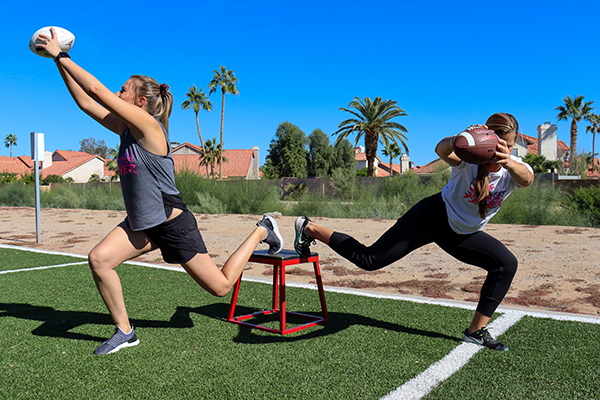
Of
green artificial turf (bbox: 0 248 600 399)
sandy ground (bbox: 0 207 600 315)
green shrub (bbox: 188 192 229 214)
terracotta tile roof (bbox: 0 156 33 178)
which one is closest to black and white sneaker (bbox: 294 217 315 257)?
green artificial turf (bbox: 0 248 600 399)

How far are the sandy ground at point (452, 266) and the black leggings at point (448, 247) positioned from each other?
72.3 inches

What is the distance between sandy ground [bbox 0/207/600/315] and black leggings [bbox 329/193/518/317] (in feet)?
6.02

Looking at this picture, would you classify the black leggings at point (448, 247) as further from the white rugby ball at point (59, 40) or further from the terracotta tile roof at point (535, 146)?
the terracotta tile roof at point (535, 146)

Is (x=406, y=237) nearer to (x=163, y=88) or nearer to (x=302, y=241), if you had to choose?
(x=302, y=241)

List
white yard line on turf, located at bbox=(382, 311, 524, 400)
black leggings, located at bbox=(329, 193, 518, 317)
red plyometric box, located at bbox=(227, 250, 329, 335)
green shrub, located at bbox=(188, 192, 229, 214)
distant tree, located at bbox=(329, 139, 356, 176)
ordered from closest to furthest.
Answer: white yard line on turf, located at bbox=(382, 311, 524, 400) < black leggings, located at bbox=(329, 193, 518, 317) < red plyometric box, located at bbox=(227, 250, 329, 335) < green shrub, located at bbox=(188, 192, 229, 214) < distant tree, located at bbox=(329, 139, 356, 176)

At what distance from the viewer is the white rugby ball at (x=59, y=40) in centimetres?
319

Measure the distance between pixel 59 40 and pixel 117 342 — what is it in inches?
86.1

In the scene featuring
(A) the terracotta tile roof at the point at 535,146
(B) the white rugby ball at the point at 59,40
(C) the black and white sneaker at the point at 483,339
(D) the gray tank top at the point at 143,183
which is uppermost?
(A) the terracotta tile roof at the point at 535,146

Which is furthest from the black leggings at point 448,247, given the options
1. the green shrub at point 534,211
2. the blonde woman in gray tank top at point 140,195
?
the green shrub at point 534,211

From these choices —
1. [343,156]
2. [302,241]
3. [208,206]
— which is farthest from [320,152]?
[302,241]

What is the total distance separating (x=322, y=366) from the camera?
3.39 metres

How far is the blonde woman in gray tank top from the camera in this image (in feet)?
10.6

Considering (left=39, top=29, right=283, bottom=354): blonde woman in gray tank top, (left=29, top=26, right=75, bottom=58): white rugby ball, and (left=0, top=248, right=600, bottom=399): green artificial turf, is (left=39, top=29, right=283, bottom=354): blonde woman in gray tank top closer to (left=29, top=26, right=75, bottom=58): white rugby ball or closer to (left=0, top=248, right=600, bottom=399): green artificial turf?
(left=29, top=26, right=75, bottom=58): white rugby ball

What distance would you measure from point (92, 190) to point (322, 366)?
90.5ft
